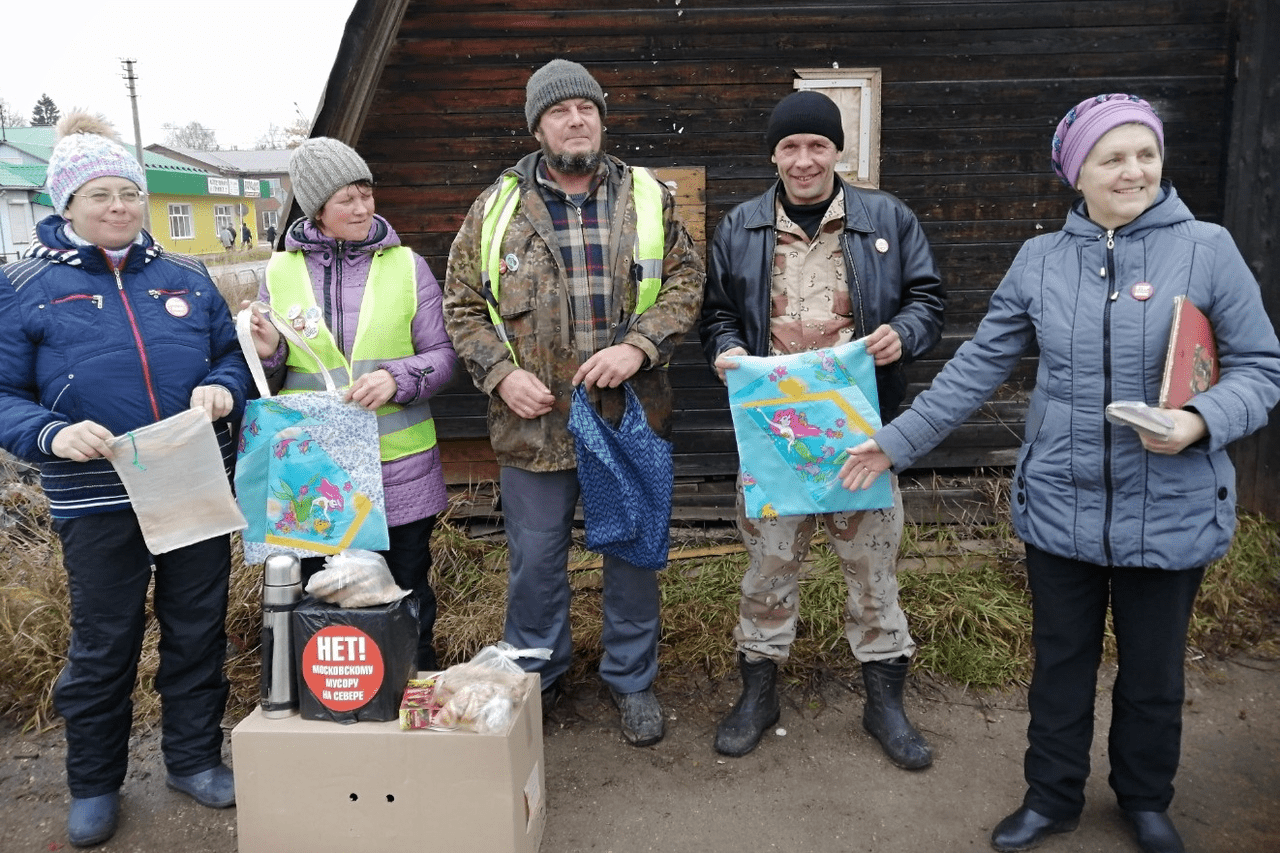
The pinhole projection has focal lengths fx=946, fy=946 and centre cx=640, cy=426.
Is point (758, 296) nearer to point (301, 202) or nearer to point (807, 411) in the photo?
point (807, 411)

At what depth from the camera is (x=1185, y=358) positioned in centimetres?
234

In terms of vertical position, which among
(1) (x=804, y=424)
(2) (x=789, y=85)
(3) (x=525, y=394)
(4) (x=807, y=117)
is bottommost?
(1) (x=804, y=424)

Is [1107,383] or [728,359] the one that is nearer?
[1107,383]

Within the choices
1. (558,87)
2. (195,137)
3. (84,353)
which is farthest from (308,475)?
(195,137)

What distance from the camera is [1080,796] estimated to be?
281 centimetres

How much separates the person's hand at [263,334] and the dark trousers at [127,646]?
25.2 inches

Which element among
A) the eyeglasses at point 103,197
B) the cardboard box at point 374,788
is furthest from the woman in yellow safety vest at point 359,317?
the cardboard box at point 374,788

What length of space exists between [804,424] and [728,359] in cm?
33

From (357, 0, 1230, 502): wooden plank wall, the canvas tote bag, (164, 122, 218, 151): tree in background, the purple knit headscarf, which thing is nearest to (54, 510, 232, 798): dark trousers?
the canvas tote bag

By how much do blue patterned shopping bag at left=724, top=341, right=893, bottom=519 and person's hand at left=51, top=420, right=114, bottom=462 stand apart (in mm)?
1879

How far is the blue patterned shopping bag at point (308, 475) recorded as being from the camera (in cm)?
310

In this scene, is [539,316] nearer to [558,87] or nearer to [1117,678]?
[558,87]

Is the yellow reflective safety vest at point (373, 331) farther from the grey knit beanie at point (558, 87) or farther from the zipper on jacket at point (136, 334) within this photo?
the grey knit beanie at point (558, 87)

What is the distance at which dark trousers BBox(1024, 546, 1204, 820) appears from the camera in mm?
2574
